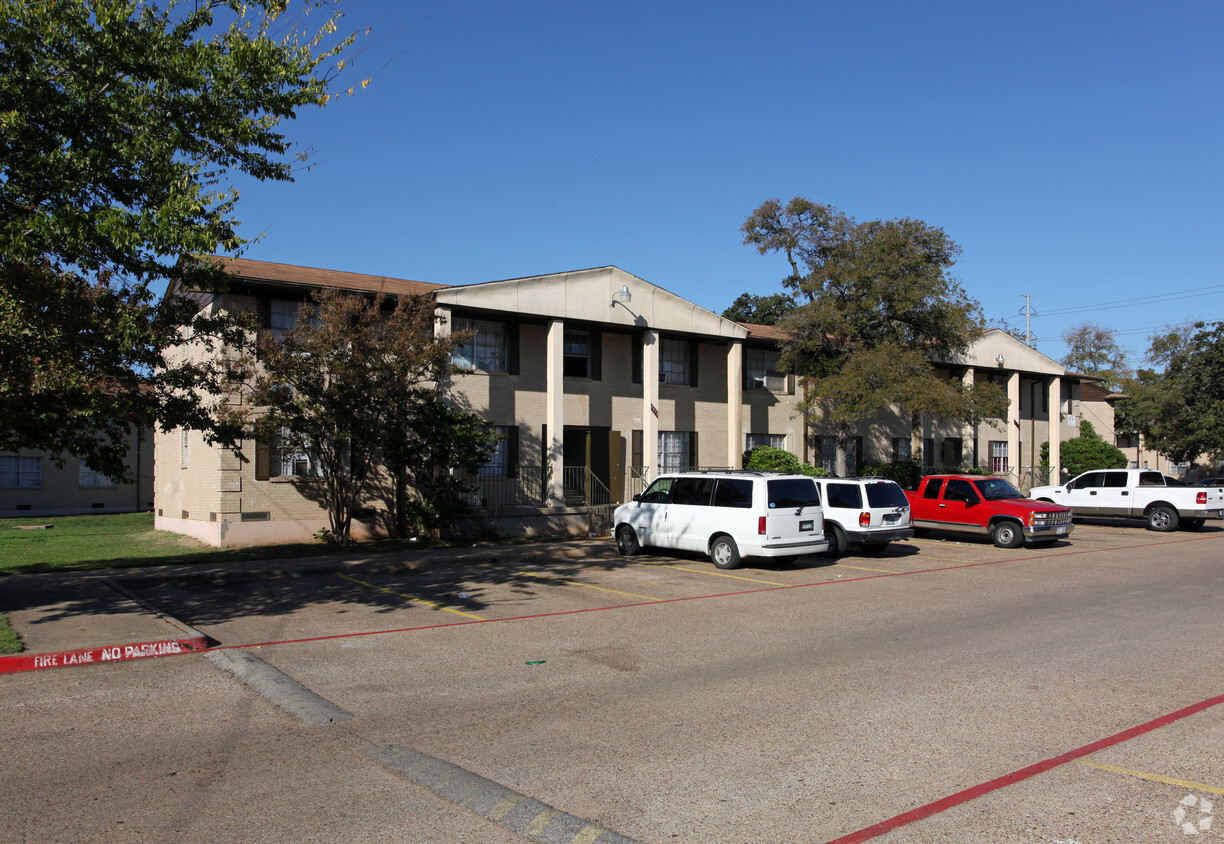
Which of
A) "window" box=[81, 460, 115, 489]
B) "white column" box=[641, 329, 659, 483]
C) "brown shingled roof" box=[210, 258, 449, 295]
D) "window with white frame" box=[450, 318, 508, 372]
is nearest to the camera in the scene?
"brown shingled roof" box=[210, 258, 449, 295]

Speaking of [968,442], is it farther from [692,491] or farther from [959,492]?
[692,491]

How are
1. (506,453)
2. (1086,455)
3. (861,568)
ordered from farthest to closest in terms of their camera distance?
1. (1086,455)
2. (506,453)
3. (861,568)

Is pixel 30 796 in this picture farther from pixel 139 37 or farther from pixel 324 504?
pixel 324 504

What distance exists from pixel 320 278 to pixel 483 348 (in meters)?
4.44

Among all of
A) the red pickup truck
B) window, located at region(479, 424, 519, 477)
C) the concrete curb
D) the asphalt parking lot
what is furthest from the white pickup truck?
the concrete curb

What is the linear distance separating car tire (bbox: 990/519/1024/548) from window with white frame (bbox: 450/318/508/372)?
12923 mm

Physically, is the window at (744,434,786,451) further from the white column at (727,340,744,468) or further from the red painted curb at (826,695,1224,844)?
the red painted curb at (826,695,1224,844)

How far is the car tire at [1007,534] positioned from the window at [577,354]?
37.3ft

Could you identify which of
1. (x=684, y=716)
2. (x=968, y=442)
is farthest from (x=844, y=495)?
(x=968, y=442)

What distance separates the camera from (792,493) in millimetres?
15719

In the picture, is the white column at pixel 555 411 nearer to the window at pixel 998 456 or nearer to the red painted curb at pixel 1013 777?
the red painted curb at pixel 1013 777

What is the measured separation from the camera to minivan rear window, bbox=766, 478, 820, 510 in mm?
15453

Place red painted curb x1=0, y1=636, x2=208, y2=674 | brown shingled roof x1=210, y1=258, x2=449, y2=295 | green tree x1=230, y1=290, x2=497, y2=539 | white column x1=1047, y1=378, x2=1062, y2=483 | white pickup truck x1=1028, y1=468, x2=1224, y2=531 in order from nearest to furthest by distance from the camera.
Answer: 1. red painted curb x1=0, y1=636, x2=208, y2=674
2. green tree x1=230, y1=290, x2=497, y2=539
3. brown shingled roof x1=210, y1=258, x2=449, y2=295
4. white pickup truck x1=1028, y1=468, x2=1224, y2=531
5. white column x1=1047, y1=378, x2=1062, y2=483

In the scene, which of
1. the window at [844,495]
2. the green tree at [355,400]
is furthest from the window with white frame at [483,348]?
the window at [844,495]
